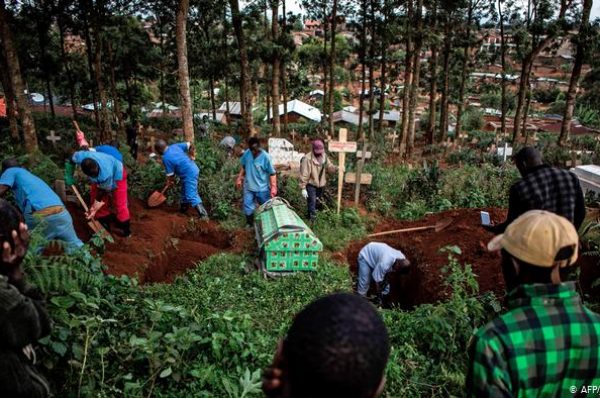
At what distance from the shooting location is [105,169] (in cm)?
577

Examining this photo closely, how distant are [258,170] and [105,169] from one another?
230 cm

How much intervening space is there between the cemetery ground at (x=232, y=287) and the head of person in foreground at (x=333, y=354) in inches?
82.0

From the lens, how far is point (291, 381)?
1161 mm

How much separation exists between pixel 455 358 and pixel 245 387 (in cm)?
198

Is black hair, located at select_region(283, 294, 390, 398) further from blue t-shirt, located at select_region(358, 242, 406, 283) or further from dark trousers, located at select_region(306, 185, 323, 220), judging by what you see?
dark trousers, located at select_region(306, 185, 323, 220)

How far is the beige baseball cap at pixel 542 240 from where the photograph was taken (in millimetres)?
1677

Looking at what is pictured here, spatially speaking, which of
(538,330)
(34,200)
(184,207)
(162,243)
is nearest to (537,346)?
(538,330)

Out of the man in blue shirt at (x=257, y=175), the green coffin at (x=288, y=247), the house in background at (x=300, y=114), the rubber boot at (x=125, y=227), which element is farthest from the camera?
the house in background at (x=300, y=114)

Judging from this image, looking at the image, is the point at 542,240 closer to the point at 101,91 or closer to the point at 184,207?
the point at 184,207

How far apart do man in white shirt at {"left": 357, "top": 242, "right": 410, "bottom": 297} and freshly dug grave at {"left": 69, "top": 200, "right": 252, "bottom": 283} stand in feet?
6.74

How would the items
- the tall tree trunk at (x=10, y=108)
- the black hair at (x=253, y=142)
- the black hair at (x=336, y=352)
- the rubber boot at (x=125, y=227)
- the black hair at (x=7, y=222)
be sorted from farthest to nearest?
the tall tree trunk at (x=10, y=108)
the black hair at (x=253, y=142)
the rubber boot at (x=125, y=227)
the black hair at (x=7, y=222)
the black hair at (x=336, y=352)

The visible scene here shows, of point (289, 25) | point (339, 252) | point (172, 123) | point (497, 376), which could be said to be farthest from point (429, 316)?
point (172, 123)

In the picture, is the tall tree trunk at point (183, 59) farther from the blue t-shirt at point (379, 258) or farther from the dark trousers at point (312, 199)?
the blue t-shirt at point (379, 258)

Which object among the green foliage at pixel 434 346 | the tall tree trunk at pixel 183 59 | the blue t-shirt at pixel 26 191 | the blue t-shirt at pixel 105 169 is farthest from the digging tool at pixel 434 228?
the blue t-shirt at pixel 26 191
